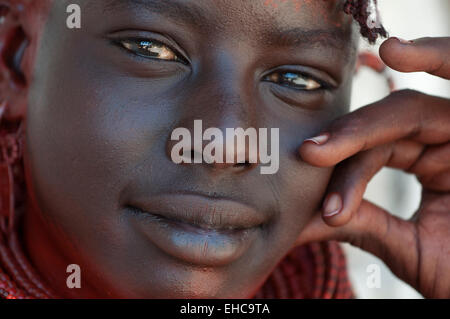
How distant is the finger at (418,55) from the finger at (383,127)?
0.14 m

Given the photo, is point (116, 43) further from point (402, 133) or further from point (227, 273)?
point (402, 133)

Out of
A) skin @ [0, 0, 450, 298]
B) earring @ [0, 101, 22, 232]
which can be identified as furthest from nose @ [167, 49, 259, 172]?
earring @ [0, 101, 22, 232]

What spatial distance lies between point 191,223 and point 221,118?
0.26 m

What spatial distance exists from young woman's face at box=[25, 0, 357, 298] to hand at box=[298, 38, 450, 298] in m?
0.13

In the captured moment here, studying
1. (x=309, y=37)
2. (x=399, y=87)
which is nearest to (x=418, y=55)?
(x=309, y=37)

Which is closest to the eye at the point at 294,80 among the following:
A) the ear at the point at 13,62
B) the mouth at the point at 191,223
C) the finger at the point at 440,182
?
the mouth at the point at 191,223

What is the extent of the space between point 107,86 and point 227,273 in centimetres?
54

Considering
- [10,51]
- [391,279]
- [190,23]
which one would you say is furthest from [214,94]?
[391,279]

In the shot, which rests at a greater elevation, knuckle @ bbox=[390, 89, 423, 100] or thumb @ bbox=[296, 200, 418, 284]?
knuckle @ bbox=[390, 89, 423, 100]

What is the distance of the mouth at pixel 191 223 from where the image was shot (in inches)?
54.7

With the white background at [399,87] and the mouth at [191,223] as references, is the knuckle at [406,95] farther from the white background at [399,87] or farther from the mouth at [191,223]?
the white background at [399,87]

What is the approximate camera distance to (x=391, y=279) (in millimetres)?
3379

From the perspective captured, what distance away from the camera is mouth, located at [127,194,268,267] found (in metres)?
1.39

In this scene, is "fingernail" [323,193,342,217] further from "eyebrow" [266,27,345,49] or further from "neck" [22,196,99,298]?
"neck" [22,196,99,298]
